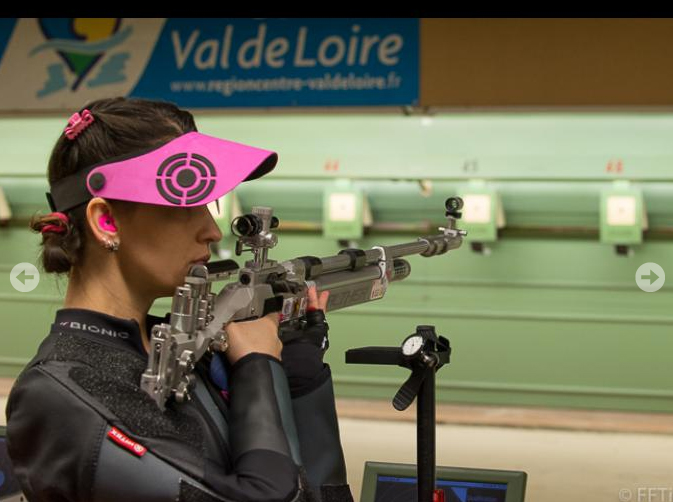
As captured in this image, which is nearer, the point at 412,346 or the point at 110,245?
the point at 110,245

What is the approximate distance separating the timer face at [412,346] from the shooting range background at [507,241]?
2864 mm

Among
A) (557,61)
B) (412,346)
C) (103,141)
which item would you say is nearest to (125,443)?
(103,141)

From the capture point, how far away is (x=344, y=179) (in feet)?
15.6

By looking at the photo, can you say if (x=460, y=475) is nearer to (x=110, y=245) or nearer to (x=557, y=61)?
(x=110, y=245)

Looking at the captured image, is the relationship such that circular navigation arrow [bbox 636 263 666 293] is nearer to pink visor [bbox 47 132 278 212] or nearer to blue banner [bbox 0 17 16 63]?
blue banner [bbox 0 17 16 63]

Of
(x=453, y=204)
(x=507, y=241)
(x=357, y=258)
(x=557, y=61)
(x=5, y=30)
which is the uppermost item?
(x=5, y=30)

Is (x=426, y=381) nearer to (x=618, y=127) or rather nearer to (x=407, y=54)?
(x=407, y=54)

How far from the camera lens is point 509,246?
4.76 metres

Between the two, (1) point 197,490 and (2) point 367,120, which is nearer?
(1) point 197,490

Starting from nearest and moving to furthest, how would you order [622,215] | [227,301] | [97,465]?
[97,465], [227,301], [622,215]

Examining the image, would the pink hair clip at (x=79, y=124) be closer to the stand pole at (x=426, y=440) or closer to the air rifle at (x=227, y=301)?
the air rifle at (x=227, y=301)

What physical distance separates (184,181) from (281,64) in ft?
8.17
